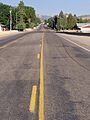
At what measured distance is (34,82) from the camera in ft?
37.8

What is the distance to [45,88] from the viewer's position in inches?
410

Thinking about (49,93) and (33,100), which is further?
(49,93)

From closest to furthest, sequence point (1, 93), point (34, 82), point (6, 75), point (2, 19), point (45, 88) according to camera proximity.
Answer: point (1, 93), point (45, 88), point (34, 82), point (6, 75), point (2, 19)

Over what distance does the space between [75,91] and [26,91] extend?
1476 mm

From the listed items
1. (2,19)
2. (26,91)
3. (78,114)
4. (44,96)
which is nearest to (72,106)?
(78,114)

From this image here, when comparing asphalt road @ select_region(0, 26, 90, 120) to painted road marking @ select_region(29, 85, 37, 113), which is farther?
painted road marking @ select_region(29, 85, 37, 113)

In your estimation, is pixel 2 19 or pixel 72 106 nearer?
pixel 72 106

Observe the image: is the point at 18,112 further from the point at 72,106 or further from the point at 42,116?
the point at 72,106

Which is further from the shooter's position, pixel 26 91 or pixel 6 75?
pixel 6 75

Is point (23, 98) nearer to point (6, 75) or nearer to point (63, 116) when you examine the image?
point (63, 116)

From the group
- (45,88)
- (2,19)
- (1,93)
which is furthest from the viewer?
(2,19)

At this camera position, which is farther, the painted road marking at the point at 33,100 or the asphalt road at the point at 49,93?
the painted road marking at the point at 33,100

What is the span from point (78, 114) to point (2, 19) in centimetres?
16964

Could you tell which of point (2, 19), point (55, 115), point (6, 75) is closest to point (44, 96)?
point (55, 115)
